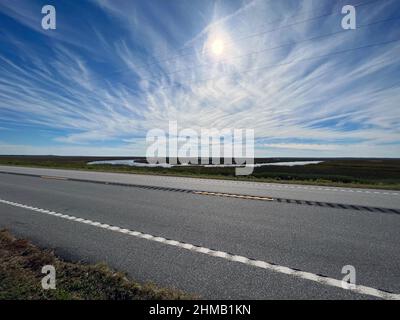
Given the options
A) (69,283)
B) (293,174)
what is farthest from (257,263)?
(293,174)

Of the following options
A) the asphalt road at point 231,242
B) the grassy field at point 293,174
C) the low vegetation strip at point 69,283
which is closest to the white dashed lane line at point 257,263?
the asphalt road at point 231,242

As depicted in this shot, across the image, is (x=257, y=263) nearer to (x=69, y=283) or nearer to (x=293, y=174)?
(x=69, y=283)

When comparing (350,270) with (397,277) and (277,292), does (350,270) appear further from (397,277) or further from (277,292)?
(277,292)

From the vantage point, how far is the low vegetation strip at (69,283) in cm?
325

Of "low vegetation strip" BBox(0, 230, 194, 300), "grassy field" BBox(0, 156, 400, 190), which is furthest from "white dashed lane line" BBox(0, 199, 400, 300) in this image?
"grassy field" BBox(0, 156, 400, 190)

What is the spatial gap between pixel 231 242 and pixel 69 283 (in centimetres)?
291

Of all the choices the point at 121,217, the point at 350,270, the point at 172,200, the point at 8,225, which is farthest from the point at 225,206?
the point at 8,225

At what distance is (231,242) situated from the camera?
5164 millimetres

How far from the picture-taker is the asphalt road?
11.7ft

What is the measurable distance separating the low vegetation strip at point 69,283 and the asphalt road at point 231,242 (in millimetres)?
279

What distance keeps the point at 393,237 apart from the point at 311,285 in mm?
3133

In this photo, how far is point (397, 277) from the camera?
3650mm

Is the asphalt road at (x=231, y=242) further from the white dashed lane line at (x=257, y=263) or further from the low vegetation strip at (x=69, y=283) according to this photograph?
the low vegetation strip at (x=69, y=283)

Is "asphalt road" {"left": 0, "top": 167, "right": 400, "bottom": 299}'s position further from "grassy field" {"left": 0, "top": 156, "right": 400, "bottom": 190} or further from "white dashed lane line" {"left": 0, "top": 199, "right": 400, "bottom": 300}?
"grassy field" {"left": 0, "top": 156, "right": 400, "bottom": 190}
